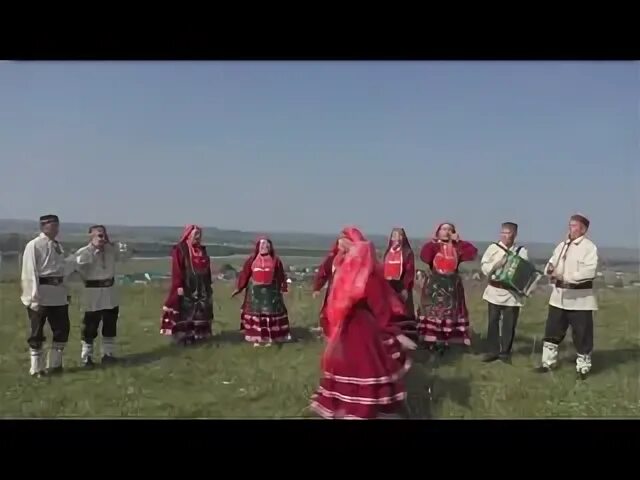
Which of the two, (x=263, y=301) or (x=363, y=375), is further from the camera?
(x=263, y=301)

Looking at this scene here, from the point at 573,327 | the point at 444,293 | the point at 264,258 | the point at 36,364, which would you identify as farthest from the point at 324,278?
the point at 36,364

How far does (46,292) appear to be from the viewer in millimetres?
2812

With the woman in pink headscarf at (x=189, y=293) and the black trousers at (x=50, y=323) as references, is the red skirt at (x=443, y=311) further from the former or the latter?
the black trousers at (x=50, y=323)

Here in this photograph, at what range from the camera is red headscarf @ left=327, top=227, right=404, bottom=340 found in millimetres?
2738

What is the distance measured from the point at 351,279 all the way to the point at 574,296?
855 mm

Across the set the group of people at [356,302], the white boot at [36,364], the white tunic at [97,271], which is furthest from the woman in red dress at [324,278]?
the white boot at [36,364]

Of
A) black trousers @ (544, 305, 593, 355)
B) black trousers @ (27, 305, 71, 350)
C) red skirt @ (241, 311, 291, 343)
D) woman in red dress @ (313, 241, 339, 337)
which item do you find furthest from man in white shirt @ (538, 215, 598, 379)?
black trousers @ (27, 305, 71, 350)

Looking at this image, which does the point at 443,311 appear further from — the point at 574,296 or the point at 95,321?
the point at 95,321

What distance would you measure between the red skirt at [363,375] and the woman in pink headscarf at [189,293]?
0.52 meters
